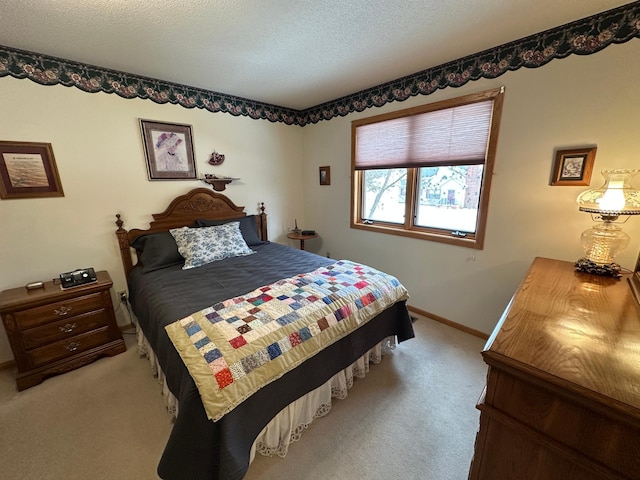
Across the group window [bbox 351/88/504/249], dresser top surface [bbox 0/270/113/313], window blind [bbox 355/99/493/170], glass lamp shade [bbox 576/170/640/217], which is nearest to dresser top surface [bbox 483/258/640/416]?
glass lamp shade [bbox 576/170/640/217]

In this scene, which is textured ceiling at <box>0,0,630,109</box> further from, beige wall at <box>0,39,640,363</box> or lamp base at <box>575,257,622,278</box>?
lamp base at <box>575,257,622,278</box>

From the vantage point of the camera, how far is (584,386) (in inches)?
26.2

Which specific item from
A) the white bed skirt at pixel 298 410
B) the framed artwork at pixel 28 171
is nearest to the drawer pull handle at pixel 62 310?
the white bed skirt at pixel 298 410

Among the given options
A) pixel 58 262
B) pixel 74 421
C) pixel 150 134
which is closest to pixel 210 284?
pixel 74 421

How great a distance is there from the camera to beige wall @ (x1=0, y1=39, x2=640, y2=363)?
172 cm

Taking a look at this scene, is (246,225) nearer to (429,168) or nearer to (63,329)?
(63,329)

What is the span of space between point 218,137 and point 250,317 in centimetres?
237

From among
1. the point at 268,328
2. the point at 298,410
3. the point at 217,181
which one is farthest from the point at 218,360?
the point at 217,181

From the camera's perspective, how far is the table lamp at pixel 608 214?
1410mm

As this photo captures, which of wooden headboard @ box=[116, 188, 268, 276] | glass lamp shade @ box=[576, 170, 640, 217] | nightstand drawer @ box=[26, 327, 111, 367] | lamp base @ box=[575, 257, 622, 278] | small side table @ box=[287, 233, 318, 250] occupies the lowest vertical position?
nightstand drawer @ box=[26, 327, 111, 367]

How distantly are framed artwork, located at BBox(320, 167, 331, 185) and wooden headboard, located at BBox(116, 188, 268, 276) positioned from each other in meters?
1.15

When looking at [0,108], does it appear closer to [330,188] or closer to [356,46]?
[356,46]

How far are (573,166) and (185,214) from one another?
3435 mm

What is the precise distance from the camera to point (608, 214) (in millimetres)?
1464
